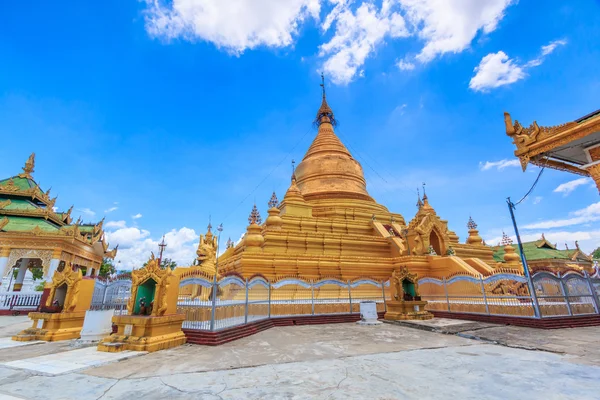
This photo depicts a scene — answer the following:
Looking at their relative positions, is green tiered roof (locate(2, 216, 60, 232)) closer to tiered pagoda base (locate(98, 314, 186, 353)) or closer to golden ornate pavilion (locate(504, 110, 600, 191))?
tiered pagoda base (locate(98, 314, 186, 353))

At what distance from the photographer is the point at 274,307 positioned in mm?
12227

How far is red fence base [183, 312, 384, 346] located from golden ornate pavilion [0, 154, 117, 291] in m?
12.1

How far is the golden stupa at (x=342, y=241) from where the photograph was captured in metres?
16.5

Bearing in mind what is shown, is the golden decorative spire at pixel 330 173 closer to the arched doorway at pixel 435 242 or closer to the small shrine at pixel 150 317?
the arched doorway at pixel 435 242

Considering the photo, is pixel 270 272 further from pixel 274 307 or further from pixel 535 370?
pixel 535 370

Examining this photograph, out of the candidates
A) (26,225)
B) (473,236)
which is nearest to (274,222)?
(26,225)

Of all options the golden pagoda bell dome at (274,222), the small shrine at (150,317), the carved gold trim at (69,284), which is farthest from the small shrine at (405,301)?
the carved gold trim at (69,284)

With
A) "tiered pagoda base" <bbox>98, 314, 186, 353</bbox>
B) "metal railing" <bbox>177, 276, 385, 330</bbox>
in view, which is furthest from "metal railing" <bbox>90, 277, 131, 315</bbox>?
"tiered pagoda base" <bbox>98, 314, 186, 353</bbox>

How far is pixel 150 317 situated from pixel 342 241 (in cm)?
1294

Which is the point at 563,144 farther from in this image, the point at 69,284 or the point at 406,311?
the point at 69,284

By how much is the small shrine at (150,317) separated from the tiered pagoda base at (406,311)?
27.5 feet

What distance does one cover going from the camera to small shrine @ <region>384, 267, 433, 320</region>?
12.3 meters

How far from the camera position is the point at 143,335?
280 inches

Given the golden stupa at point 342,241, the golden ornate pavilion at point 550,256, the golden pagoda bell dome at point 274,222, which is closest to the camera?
the golden stupa at point 342,241
